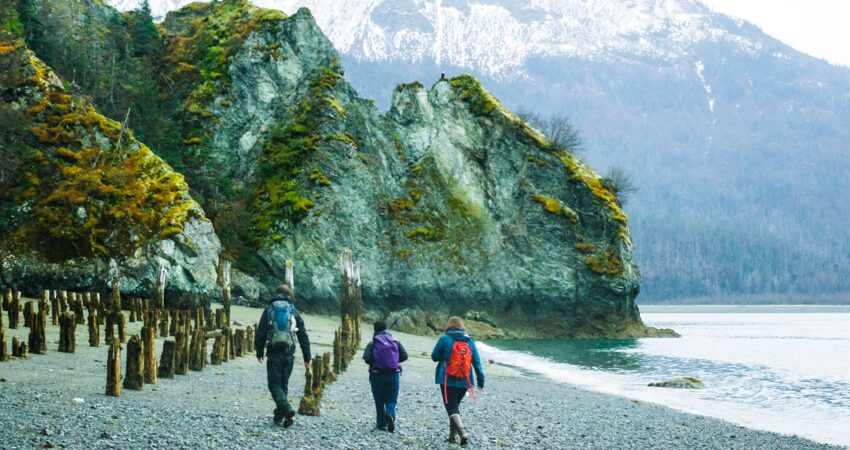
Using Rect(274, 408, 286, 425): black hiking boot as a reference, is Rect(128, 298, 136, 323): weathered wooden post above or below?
above

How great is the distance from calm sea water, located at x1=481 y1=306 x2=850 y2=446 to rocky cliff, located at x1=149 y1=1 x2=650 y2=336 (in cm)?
825

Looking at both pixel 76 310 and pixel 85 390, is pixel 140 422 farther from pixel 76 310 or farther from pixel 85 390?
pixel 76 310

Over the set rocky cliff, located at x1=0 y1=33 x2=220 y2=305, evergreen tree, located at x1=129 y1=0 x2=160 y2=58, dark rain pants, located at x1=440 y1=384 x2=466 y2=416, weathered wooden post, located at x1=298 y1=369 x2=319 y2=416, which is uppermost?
evergreen tree, located at x1=129 y1=0 x2=160 y2=58

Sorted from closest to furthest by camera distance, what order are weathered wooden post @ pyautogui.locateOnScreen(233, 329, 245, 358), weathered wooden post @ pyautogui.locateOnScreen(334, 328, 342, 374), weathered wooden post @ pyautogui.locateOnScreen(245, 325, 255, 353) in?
weathered wooden post @ pyautogui.locateOnScreen(334, 328, 342, 374) → weathered wooden post @ pyautogui.locateOnScreen(233, 329, 245, 358) → weathered wooden post @ pyautogui.locateOnScreen(245, 325, 255, 353)

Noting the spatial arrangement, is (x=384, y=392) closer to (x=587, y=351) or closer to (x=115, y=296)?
(x=115, y=296)

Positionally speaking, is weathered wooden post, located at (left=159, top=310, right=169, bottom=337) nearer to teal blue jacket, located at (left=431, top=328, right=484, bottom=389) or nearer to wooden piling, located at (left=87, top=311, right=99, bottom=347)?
wooden piling, located at (left=87, top=311, right=99, bottom=347)

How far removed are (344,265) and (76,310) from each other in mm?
20724

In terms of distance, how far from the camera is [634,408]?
23.6 meters

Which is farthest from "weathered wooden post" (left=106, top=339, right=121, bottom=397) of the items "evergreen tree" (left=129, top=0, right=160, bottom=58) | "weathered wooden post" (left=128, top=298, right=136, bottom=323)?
"evergreen tree" (left=129, top=0, right=160, bottom=58)

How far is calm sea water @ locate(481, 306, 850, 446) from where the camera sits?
25.2 metres

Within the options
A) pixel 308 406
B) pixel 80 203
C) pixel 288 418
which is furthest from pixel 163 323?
pixel 288 418

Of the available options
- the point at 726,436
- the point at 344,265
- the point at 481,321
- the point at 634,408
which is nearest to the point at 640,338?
the point at 481,321

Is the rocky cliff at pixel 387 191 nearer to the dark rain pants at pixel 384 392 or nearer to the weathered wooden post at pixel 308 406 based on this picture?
the weathered wooden post at pixel 308 406

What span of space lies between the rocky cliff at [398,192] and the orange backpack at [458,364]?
1866 inches
